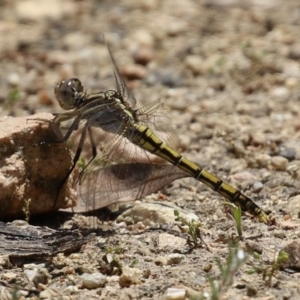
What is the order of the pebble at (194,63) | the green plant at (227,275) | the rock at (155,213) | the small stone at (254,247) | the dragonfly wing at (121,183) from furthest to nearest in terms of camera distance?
1. the pebble at (194,63)
2. the dragonfly wing at (121,183)
3. the rock at (155,213)
4. the small stone at (254,247)
5. the green plant at (227,275)

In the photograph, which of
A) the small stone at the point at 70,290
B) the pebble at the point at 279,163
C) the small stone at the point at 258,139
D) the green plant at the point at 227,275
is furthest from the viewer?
the small stone at the point at 258,139

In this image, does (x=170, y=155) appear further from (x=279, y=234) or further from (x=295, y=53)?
(x=295, y=53)

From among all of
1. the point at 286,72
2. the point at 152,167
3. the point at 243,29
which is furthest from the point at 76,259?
the point at 243,29

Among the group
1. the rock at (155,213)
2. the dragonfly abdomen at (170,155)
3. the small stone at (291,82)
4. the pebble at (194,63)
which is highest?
the pebble at (194,63)

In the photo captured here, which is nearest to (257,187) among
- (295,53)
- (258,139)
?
(258,139)

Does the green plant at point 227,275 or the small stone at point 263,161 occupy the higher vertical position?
the small stone at point 263,161

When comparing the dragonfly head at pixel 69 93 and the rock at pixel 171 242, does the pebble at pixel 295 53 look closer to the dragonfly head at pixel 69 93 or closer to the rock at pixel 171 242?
the dragonfly head at pixel 69 93

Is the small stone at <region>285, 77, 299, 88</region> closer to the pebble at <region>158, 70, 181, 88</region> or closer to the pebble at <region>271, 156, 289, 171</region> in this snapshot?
the pebble at <region>158, 70, 181, 88</region>

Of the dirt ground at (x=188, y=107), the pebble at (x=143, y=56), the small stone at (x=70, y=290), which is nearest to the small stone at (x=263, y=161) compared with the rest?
the dirt ground at (x=188, y=107)
